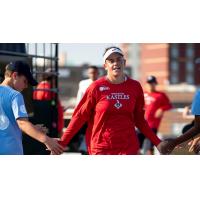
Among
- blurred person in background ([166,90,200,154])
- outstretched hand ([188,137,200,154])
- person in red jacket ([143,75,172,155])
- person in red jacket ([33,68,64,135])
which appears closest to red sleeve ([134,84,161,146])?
blurred person in background ([166,90,200,154])

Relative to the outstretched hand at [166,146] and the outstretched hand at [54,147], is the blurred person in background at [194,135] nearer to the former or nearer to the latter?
the outstretched hand at [166,146]

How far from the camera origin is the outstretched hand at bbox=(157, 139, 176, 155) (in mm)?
8141

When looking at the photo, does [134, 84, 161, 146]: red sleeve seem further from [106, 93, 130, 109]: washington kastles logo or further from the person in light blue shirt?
the person in light blue shirt

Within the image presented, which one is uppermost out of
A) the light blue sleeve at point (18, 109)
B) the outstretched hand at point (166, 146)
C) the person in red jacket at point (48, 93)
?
the light blue sleeve at point (18, 109)

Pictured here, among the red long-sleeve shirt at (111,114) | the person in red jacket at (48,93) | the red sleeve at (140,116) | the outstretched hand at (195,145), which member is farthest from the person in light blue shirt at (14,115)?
the person in red jacket at (48,93)

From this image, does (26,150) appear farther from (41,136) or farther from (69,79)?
(69,79)

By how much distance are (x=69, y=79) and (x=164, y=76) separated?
38255mm

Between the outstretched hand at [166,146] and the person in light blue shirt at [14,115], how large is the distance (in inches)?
47.8

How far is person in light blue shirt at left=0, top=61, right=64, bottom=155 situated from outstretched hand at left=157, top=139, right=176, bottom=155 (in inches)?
47.8

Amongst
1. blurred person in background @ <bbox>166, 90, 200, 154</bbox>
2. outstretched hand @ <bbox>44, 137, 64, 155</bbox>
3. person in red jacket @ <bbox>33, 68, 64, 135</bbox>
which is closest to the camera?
outstretched hand @ <bbox>44, 137, 64, 155</bbox>

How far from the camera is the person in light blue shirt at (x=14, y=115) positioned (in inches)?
277

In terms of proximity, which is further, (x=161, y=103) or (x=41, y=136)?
(x=161, y=103)
